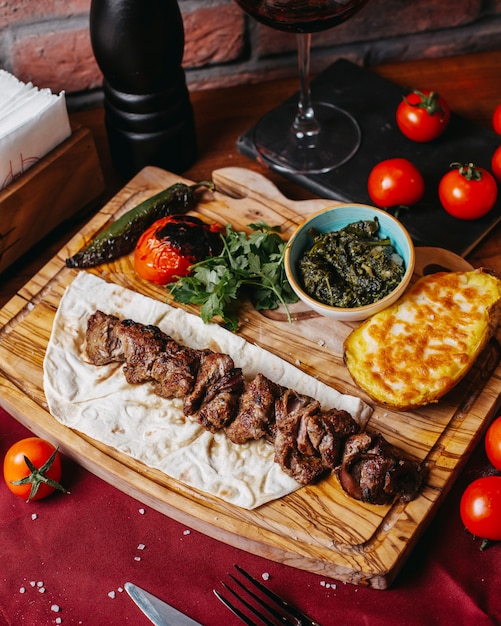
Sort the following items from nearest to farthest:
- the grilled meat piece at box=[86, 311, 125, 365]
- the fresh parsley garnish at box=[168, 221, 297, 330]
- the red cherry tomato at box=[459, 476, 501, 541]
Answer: the red cherry tomato at box=[459, 476, 501, 541] → the grilled meat piece at box=[86, 311, 125, 365] → the fresh parsley garnish at box=[168, 221, 297, 330]

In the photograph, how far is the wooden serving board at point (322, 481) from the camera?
300 centimetres

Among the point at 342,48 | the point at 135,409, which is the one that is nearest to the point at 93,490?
the point at 135,409

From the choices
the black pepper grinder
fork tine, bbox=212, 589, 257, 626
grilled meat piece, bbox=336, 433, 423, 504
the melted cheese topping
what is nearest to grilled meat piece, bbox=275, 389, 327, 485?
grilled meat piece, bbox=336, 433, 423, 504

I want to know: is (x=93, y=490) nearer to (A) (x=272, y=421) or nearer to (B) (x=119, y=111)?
(A) (x=272, y=421)

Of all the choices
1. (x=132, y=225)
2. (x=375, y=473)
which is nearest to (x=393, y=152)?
(x=132, y=225)

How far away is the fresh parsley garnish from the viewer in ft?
11.7

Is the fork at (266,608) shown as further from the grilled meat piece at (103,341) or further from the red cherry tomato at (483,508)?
the grilled meat piece at (103,341)

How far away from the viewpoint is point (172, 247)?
3.71 metres

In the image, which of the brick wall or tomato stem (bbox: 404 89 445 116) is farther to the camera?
the brick wall

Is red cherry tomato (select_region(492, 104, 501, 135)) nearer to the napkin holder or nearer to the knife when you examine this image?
the napkin holder

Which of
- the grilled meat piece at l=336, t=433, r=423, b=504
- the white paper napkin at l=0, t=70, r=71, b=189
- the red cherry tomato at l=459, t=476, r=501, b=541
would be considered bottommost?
the red cherry tomato at l=459, t=476, r=501, b=541

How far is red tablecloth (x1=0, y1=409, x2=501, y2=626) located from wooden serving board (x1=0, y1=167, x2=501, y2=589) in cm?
9

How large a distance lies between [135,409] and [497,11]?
3334 millimetres

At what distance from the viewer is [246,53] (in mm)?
4832
